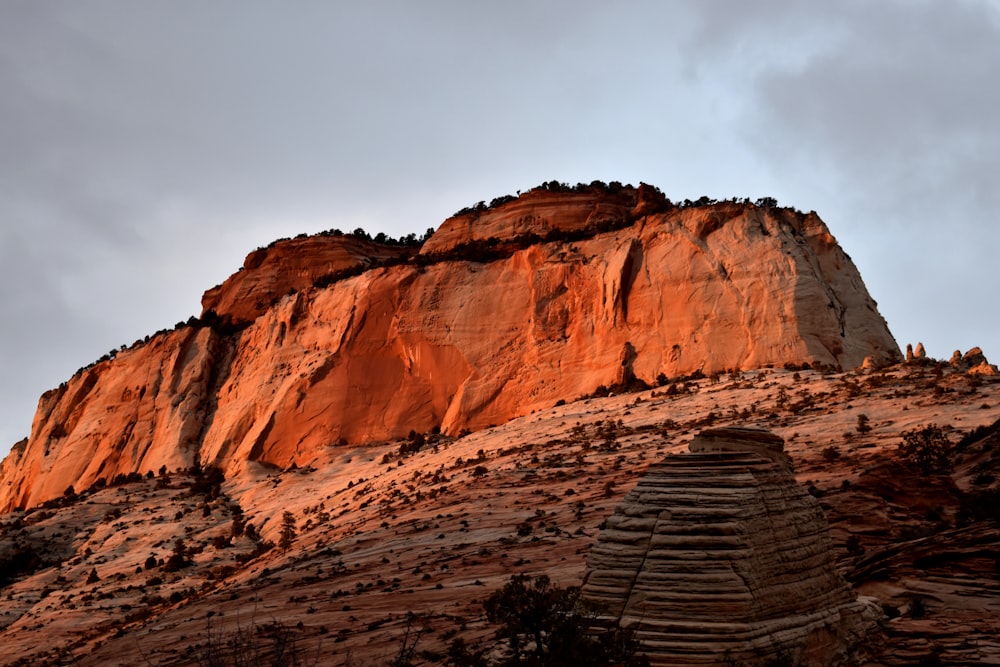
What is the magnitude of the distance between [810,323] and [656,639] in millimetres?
24808

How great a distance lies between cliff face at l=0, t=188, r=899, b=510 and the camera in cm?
3341

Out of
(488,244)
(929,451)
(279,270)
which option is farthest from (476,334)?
(929,451)

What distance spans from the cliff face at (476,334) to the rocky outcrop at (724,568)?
22184mm

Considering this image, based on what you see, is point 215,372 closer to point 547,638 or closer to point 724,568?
point 547,638

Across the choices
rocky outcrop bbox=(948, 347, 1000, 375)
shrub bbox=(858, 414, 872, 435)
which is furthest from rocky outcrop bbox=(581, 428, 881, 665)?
rocky outcrop bbox=(948, 347, 1000, 375)

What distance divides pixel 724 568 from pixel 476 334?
29216 mm

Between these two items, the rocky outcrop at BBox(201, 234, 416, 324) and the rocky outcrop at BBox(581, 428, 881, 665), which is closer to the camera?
the rocky outcrop at BBox(581, 428, 881, 665)

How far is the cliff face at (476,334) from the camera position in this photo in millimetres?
33406

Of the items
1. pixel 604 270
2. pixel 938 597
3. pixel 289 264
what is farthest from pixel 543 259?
pixel 938 597

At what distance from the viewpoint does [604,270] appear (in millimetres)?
37094

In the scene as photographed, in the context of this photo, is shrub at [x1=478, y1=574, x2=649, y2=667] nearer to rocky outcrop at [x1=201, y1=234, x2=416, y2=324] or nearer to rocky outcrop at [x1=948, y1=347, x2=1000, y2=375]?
rocky outcrop at [x1=948, y1=347, x2=1000, y2=375]

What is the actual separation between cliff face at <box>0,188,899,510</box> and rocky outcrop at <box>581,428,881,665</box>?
22.2 m

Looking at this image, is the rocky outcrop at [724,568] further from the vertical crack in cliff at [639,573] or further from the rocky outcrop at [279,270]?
the rocky outcrop at [279,270]

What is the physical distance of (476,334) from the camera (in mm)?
38094
